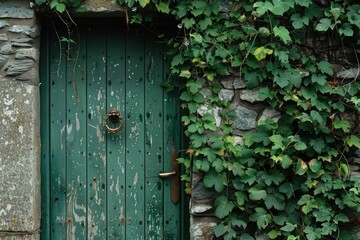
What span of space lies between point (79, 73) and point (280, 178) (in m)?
1.45

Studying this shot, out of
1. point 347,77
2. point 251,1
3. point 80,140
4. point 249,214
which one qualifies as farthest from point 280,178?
point 80,140

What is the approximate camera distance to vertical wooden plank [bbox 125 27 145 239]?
145 inches

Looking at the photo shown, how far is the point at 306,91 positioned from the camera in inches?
133

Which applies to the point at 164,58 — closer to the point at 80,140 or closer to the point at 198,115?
the point at 198,115

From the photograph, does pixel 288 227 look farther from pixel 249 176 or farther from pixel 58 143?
pixel 58 143

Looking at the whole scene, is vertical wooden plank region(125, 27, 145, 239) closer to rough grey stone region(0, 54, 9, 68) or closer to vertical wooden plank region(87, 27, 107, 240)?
vertical wooden plank region(87, 27, 107, 240)

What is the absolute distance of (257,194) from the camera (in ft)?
10.9

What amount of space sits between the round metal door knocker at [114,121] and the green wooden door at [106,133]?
0.04m

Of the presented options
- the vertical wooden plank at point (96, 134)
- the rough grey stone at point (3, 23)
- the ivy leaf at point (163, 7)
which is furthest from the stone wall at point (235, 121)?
the rough grey stone at point (3, 23)

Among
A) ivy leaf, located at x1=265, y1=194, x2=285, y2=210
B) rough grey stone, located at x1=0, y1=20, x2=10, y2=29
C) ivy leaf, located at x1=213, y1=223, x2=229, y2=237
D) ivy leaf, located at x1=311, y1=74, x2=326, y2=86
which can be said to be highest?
rough grey stone, located at x1=0, y1=20, x2=10, y2=29

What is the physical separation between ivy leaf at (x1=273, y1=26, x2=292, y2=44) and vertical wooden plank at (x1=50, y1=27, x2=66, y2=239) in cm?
138

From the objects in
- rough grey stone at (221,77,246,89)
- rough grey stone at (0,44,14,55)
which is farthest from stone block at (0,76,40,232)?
rough grey stone at (221,77,246,89)

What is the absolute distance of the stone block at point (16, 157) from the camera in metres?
3.44

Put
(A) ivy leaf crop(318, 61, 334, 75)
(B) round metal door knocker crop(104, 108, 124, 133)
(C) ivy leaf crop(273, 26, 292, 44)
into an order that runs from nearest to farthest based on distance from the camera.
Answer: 1. (C) ivy leaf crop(273, 26, 292, 44)
2. (A) ivy leaf crop(318, 61, 334, 75)
3. (B) round metal door knocker crop(104, 108, 124, 133)
